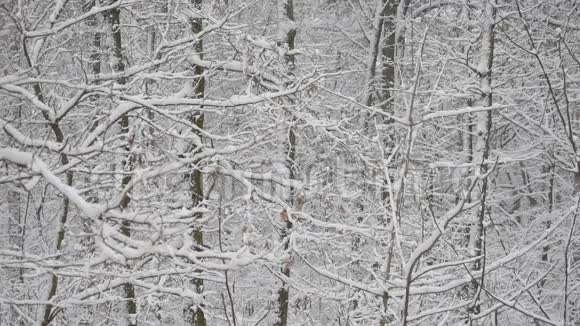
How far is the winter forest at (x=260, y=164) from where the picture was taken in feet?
9.87

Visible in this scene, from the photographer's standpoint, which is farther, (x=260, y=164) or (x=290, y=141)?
(x=290, y=141)

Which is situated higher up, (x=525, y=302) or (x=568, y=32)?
(x=568, y=32)

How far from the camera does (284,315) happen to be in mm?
7504

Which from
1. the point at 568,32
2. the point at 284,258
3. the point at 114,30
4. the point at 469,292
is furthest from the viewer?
the point at 568,32

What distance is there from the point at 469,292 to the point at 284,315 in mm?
2892

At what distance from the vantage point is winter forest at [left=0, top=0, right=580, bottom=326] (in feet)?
9.87

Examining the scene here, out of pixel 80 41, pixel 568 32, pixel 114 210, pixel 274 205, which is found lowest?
pixel 274 205

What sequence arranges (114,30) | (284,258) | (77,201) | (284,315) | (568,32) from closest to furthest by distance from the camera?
(77,201)
(284,258)
(114,30)
(284,315)
(568,32)

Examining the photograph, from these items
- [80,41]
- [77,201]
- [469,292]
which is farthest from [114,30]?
[469,292]

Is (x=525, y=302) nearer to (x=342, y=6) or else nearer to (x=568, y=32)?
(x=568, y=32)

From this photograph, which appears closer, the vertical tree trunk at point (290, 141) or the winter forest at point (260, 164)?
the winter forest at point (260, 164)

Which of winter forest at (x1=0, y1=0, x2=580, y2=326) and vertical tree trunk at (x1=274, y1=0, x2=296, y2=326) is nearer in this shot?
winter forest at (x1=0, y1=0, x2=580, y2=326)

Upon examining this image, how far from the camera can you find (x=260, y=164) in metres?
6.84

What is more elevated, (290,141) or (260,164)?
(290,141)
